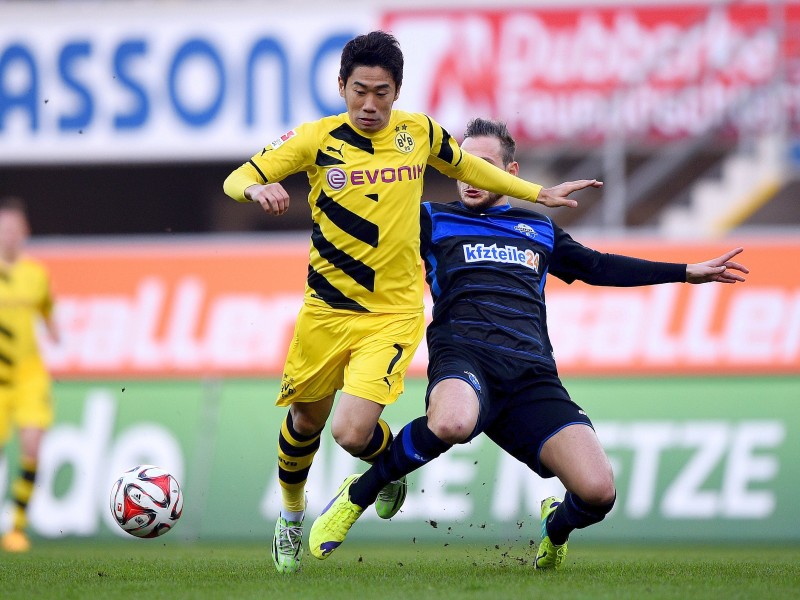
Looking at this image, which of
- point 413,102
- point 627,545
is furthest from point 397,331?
point 413,102

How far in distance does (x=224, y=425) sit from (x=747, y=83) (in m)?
7.49

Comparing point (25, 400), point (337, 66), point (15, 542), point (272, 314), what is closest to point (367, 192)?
point (15, 542)

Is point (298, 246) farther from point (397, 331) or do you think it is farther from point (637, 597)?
point (637, 597)

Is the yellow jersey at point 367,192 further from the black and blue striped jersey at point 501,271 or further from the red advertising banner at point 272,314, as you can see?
the red advertising banner at point 272,314

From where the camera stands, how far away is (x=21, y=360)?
11.1 meters

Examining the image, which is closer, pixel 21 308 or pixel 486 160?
pixel 486 160

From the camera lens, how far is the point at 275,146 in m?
6.24

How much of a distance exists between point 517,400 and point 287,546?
1.44 meters

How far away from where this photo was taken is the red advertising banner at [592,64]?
1464 centimetres

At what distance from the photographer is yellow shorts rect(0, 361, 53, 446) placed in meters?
10.8

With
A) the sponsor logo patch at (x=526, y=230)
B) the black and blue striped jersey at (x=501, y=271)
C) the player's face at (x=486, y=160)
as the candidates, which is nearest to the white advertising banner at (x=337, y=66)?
the player's face at (x=486, y=160)

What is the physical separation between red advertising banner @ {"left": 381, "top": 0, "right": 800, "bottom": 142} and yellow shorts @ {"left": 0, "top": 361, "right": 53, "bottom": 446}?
240 inches

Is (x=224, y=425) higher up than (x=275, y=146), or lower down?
lower down

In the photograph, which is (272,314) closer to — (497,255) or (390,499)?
(390,499)
